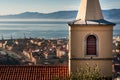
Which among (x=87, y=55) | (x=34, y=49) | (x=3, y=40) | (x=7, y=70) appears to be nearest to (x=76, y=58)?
(x=87, y=55)

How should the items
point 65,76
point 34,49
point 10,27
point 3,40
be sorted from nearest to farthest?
point 65,76 < point 34,49 < point 3,40 < point 10,27

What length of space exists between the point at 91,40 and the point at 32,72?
13.5 ft

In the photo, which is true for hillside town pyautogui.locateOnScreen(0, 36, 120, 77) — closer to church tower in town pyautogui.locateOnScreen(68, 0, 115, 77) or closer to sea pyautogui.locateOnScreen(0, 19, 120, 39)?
sea pyautogui.locateOnScreen(0, 19, 120, 39)

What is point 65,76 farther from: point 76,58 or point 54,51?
point 54,51

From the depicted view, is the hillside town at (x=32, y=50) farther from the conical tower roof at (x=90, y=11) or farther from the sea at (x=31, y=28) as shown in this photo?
the conical tower roof at (x=90, y=11)

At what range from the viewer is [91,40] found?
2348 cm

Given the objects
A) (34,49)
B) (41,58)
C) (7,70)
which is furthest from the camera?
(34,49)

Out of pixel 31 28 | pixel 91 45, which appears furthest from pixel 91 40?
pixel 31 28

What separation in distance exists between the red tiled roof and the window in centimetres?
198

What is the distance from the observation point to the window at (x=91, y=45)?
23469mm

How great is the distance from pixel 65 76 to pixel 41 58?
26.5m

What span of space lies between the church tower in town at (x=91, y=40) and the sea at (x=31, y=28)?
3412cm

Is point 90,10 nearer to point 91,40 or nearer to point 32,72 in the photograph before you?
point 91,40

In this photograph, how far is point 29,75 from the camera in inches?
953
